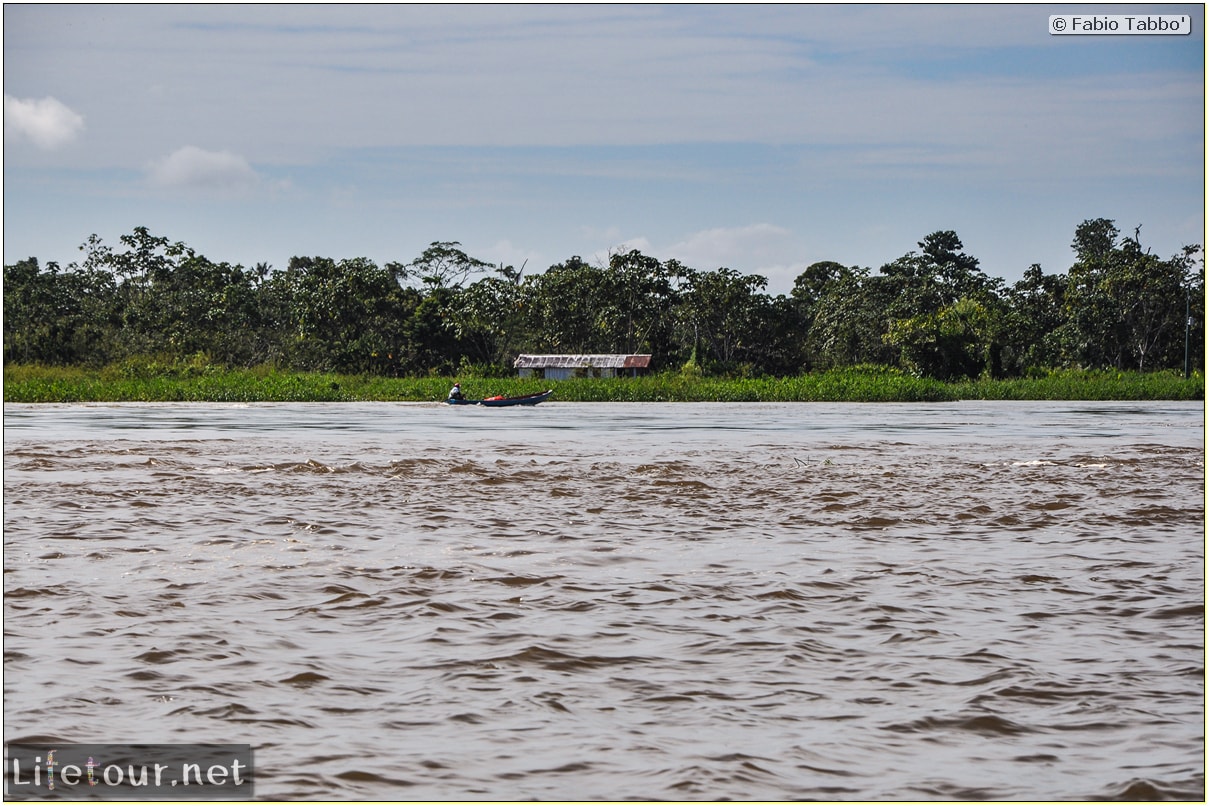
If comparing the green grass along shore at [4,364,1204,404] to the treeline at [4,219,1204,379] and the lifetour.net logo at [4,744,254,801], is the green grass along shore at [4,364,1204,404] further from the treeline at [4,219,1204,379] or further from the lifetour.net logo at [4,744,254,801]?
the lifetour.net logo at [4,744,254,801]

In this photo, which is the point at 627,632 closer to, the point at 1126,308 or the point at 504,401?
the point at 504,401

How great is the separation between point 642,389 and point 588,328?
8.45 meters

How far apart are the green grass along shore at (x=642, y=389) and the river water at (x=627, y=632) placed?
79.7 ft

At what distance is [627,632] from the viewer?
18.4 ft

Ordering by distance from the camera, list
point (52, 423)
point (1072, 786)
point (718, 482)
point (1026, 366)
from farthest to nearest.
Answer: point (1026, 366)
point (52, 423)
point (718, 482)
point (1072, 786)

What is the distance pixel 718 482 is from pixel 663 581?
5681mm

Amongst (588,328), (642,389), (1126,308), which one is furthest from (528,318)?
(1126,308)

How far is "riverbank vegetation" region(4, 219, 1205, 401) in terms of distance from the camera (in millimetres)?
38219

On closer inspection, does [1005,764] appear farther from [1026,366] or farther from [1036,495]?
[1026,366]

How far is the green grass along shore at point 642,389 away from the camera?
3603 cm

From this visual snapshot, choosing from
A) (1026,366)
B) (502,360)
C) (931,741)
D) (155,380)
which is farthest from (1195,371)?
(931,741)

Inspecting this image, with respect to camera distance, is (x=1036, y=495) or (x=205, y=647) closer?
(x=205, y=647)

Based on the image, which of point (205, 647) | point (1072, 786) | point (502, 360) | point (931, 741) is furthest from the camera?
point (502, 360)

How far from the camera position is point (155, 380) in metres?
38.3
